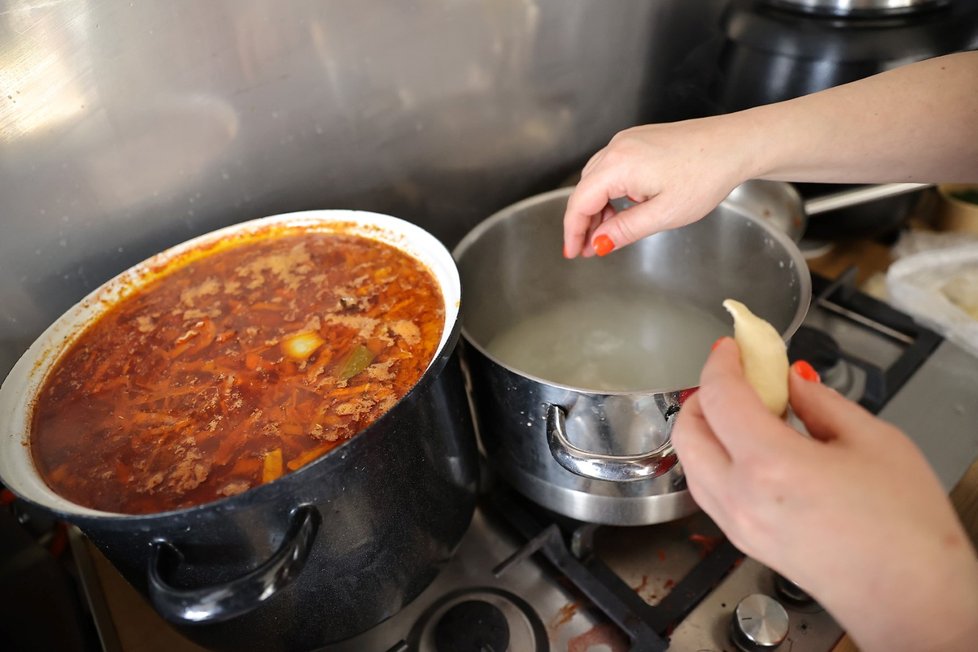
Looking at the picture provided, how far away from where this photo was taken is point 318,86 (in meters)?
0.93

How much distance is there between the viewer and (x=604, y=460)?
0.74 metres

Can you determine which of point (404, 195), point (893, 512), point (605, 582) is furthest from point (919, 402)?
point (404, 195)

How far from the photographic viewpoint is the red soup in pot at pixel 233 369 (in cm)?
65

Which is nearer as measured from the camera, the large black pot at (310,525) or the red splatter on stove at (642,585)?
the large black pot at (310,525)

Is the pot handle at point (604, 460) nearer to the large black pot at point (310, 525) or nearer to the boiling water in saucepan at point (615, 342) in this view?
the large black pot at point (310, 525)

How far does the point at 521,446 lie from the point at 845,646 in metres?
0.43

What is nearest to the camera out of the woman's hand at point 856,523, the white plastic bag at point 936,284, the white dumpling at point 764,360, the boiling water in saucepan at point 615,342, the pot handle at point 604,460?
the woman's hand at point 856,523

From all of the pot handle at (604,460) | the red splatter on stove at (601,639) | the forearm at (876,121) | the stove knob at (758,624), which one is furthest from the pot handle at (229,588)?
the forearm at (876,121)

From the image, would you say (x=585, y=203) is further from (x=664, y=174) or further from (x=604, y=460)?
(x=604, y=460)

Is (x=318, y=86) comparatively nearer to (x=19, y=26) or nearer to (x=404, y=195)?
(x=404, y=195)

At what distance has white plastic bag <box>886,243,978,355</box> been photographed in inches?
44.1

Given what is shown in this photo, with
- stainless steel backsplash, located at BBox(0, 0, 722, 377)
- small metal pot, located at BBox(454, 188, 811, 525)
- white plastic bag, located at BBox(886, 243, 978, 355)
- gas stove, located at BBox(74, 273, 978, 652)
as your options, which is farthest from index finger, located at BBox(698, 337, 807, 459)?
white plastic bag, located at BBox(886, 243, 978, 355)

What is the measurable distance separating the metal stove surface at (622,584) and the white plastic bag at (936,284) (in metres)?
0.13

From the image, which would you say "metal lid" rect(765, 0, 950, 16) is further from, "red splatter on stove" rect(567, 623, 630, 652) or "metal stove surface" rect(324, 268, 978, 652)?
"red splatter on stove" rect(567, 623, 630, 652)
